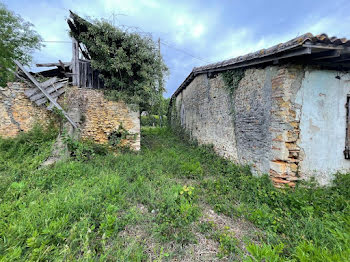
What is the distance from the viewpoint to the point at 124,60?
19.7 feet

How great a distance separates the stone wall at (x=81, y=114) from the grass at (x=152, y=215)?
212 cm

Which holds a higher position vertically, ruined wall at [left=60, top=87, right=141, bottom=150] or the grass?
ruined wall at [left=60, top=87, right=141, bottom=150]

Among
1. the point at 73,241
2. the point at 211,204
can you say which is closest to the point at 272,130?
the point at 211,204

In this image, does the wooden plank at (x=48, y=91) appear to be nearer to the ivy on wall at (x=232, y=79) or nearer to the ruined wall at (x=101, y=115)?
the ruined wall at (x=101, y=115)

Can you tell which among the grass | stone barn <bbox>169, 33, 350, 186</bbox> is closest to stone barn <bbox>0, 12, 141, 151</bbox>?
the grass

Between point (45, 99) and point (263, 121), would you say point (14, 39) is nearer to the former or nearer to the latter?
point (45, 99)

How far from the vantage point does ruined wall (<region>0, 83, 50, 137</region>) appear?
6.03 m

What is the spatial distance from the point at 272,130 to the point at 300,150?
0.80m

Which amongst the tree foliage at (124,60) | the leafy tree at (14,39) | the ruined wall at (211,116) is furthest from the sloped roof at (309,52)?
the leafy tree at (14,39)

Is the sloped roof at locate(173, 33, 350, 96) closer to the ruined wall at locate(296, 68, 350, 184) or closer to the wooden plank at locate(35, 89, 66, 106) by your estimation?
the ruined wall at locate(296, 68, 350, 184)

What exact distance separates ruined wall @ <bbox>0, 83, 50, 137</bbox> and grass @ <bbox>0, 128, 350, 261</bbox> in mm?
2286

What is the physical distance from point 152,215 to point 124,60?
18.9 feet

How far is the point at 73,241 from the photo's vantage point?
1.99m

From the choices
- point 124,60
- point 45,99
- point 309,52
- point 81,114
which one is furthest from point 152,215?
point 45,99
